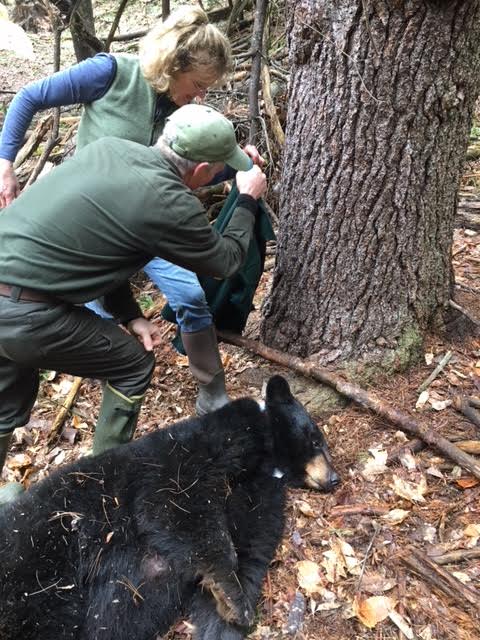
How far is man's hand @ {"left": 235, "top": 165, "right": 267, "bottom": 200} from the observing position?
11.0ft

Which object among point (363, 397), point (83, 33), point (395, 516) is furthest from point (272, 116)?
point (395, 516)

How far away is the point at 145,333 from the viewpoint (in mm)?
3672

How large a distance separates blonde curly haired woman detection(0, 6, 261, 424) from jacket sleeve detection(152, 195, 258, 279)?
629 millimetres

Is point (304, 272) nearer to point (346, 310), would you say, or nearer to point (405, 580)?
point (346, 310)

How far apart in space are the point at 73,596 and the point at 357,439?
74.9 inches

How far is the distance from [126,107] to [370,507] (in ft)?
9.21

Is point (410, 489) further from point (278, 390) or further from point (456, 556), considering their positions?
point (278, 390)

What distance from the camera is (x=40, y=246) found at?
275 cm

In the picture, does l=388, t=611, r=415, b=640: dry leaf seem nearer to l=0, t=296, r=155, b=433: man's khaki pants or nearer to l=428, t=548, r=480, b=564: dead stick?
l=428, t=548, r=480, b=564: dead stick

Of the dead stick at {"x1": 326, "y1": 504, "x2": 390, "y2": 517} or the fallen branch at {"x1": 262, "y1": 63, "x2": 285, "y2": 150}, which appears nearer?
the dead stick at {"x1": 326, "y1": 504, "x2": 390, "y2": 517}

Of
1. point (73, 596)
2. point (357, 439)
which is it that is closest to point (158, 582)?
point (73, 596)

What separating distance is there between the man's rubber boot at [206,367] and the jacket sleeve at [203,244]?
838mm

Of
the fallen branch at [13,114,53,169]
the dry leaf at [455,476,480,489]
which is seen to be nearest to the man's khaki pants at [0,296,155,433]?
the dry leaf at [455,476,480,489]

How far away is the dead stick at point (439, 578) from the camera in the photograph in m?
2.46
